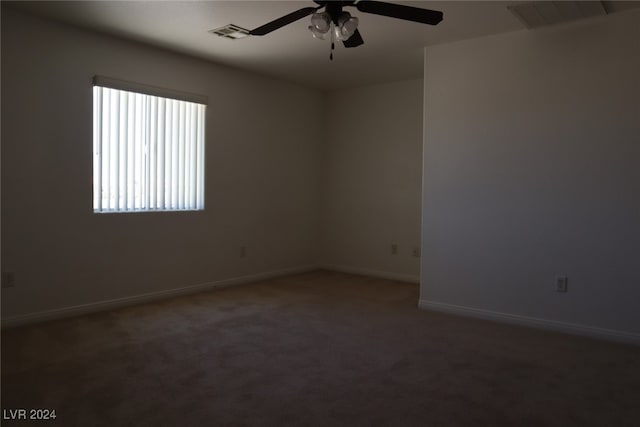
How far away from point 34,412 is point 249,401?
1.08m

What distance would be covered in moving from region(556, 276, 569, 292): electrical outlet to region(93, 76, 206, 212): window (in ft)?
11.6

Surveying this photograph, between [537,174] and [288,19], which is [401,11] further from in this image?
[537,174]

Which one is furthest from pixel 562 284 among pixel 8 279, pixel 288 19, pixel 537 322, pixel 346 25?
pixel 8 279

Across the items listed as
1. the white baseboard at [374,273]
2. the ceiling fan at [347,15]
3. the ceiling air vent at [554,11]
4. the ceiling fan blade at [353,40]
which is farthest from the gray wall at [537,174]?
the ceiling fan at [347,15]

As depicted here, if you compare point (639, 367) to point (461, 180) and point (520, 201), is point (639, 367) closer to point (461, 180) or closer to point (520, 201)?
point (520, 201)

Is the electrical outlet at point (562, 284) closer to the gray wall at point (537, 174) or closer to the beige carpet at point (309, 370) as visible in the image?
the gray wall at point (537, 174)

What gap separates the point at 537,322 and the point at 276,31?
3.32 m

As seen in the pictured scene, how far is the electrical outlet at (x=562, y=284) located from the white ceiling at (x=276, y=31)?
6.85 feet

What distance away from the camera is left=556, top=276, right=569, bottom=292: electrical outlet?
3.85 m

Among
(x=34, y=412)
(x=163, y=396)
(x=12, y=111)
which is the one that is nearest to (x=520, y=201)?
(x=163, y=396)

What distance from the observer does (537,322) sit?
156 inches

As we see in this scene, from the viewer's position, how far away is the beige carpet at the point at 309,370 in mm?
2424

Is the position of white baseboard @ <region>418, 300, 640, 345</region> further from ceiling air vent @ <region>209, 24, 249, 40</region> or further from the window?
ceiling air vent @ <region>209, 24, 249, 40</region>

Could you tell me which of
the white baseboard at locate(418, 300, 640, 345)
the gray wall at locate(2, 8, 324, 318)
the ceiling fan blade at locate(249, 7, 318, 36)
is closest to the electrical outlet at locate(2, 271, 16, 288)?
the gray wall at locate(2, 8, 324, 318)
